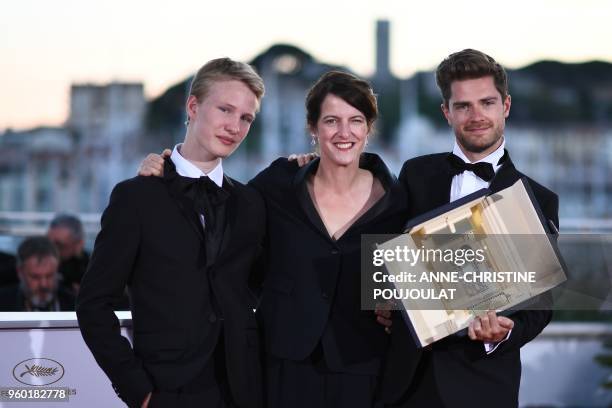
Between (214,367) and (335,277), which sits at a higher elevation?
(335,277)

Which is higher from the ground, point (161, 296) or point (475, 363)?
point (161, 296)

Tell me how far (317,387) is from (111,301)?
0.66 m

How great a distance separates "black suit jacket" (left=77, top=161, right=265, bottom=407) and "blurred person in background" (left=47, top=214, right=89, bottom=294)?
169 inches

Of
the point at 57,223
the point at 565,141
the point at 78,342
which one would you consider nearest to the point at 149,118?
the point at 565,141

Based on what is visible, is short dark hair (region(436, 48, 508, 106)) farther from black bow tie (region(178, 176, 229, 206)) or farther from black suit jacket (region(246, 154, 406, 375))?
black bow tie (region(178, 176, 229, 206))

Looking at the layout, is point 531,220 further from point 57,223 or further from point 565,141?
point 565,141

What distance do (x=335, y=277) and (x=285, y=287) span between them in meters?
0.16

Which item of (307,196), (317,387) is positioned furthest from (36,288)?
(317,387)

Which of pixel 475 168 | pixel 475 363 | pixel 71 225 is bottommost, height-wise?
pixel 475 363

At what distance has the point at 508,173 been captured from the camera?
3.07 metres

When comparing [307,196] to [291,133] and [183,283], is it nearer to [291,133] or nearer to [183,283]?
[183,283]

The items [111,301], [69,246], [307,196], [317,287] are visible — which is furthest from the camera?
[69,246]

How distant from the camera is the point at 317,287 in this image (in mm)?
3158

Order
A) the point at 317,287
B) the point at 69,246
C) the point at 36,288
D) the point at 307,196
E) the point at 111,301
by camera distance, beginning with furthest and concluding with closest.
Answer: the point at 69,246 < the point at 36,288 < the point at 307,196 < the point at 317,287 < the point at 111,301
